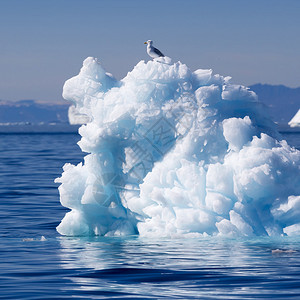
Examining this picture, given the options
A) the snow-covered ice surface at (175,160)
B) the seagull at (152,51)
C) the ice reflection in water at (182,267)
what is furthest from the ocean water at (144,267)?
the seagull at (152,51)

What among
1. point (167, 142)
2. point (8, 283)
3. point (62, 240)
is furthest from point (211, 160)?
point (8, 283)

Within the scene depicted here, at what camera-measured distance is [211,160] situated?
654 inches

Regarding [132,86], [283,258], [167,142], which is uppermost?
[132,86]

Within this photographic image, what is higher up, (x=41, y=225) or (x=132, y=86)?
(x=132, y=86)

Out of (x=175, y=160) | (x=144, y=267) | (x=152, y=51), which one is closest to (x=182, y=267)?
(x=144, y=267)

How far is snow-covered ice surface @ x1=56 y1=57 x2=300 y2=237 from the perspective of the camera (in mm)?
15828

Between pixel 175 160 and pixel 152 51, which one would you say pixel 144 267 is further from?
pixel 152 51

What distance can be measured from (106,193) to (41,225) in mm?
3427

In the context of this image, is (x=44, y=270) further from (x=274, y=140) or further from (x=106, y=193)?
(x=274, y=140)

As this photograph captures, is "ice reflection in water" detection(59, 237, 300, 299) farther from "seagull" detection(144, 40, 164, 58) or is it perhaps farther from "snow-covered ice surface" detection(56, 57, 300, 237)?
"seagull" detection(144, 40, 164, 58)

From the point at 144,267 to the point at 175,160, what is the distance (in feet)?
13.3

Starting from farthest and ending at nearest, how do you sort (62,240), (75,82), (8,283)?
(75,82) → (62,240) → (8,283)

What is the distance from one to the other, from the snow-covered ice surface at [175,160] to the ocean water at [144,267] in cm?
53

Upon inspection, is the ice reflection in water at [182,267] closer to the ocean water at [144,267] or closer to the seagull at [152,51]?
the ocean water at [144,267]
